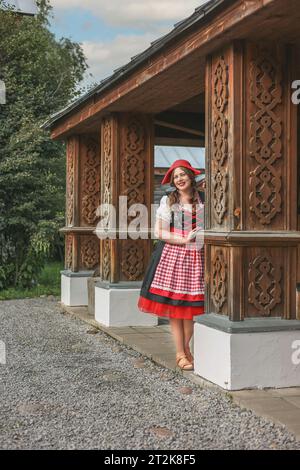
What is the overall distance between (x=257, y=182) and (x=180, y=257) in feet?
3.16

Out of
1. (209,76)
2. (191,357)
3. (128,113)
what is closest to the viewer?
(209,76)

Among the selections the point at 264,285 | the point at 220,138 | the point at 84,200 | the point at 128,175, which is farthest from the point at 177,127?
the point at 264,285

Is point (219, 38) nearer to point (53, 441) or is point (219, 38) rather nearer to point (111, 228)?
point (53, 441)

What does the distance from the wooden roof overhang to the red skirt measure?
157 centimetres

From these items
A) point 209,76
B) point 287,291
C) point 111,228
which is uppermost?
point 209,76

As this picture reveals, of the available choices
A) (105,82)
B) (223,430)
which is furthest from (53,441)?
(105,82)

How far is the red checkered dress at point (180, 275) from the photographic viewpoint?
5699 millimetres

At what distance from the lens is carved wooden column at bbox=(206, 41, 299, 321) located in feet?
16.8

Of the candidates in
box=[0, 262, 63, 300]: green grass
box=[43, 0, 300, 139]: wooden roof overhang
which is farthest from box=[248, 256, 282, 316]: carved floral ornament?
box=[0, 262, 63, 300]: green grass

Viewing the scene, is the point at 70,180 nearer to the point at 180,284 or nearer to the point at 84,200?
the point at 84,200

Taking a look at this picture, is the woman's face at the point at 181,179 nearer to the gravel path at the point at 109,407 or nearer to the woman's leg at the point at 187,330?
the woman's leg at the point at 187,330

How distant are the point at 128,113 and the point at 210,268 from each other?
10.8ft

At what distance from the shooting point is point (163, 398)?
4.95m

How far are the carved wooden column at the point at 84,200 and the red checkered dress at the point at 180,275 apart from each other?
15.1ft
